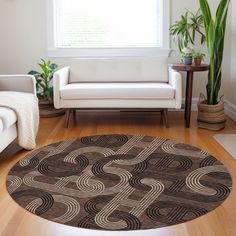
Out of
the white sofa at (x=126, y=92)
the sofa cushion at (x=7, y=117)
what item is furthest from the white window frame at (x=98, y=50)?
the sofa cushion at (x=7, y=117)

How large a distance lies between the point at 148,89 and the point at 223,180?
56.9 inches

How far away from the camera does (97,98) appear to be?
3.60 metres

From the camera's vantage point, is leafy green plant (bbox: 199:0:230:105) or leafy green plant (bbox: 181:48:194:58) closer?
leafy green plant (bbox: 199:0:230:105)

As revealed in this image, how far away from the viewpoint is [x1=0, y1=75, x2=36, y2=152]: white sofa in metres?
2.57

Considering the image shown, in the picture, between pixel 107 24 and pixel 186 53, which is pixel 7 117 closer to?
pixel 186 53

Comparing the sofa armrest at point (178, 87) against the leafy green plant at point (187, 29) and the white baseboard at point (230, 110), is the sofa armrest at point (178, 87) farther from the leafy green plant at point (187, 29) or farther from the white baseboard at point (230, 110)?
the white baseboard at point (230, 110)

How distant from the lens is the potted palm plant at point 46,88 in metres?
4.09

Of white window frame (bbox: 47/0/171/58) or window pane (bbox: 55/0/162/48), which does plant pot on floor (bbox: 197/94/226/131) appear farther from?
window pane (bbox: 55/0/162/48)

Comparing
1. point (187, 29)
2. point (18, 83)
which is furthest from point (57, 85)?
point (187, 29)

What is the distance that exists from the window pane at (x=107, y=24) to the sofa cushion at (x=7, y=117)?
73.9 inches

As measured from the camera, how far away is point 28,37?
4.32m

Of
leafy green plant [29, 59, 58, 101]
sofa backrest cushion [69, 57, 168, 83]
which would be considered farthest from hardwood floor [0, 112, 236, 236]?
sofa backrest cushion [69, 57, 168, 83]

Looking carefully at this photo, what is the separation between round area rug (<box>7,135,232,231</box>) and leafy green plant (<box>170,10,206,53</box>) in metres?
1.39

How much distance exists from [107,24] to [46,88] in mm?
1093
